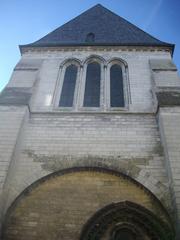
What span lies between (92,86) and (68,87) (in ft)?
2.82

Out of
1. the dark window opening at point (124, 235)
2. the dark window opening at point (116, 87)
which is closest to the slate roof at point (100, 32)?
the dark window opening at point (116, 87)

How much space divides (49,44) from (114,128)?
5.37 m

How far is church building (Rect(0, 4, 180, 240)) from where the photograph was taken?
5.46 m

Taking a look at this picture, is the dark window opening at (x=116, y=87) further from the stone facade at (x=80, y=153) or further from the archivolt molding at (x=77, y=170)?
the archivolt molding at (x=77, y=170)

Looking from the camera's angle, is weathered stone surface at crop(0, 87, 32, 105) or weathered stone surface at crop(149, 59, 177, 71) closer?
weathered stone surface at crop(0, 87, 32, 105)

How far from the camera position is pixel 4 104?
7438 mm

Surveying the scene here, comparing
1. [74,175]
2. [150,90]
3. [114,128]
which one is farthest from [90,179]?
[150,90]

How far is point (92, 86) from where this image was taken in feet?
29.7

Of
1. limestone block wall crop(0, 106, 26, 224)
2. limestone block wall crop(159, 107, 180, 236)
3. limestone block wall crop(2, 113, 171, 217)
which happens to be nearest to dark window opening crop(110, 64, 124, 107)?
limestone block wall crop(2, 113, 171, 217)

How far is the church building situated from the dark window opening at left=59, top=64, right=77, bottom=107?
0.11ft

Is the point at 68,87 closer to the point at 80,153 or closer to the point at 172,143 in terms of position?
the point at 80,153

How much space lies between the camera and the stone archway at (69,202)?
5379 mm

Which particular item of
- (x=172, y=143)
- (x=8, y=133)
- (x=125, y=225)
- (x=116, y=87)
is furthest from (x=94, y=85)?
(x=125, y=225)

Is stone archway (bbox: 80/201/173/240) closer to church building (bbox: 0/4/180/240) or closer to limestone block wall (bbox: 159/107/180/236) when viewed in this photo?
church building (bbox: 0/4/180/240)
